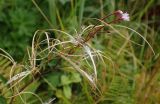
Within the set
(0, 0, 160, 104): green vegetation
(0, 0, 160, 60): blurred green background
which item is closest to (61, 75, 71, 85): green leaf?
(0, 0, 160, 104): green vegetation

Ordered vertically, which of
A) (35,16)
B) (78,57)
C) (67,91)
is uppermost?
(35,16)

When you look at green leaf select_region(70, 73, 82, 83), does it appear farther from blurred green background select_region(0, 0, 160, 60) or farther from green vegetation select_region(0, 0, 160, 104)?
blurred green background select_region(0, 0, 160, 60)

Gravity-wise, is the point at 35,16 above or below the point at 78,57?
above

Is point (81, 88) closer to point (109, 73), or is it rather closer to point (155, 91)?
point (109, 73)

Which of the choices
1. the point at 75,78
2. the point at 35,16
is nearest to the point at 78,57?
the point at 75,78

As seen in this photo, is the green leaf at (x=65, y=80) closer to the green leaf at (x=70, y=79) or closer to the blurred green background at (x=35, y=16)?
the green leaf at (x=70, y=79)

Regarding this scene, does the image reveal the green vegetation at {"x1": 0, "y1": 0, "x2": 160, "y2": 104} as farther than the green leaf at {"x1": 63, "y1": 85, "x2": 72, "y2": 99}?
No

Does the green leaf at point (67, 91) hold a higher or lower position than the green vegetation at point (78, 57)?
lower

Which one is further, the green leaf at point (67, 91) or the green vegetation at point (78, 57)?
the green leaf at point (67, 91)

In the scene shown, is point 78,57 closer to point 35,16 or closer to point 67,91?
point 67,91

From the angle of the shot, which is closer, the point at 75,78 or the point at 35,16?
the point at 75,78

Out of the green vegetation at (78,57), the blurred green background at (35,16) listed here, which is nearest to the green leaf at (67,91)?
the green vegetation at (78,57)

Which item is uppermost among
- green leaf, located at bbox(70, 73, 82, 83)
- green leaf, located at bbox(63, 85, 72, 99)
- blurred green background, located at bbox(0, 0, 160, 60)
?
blurred green background, located at bbox(0, 0, 160, 60)
